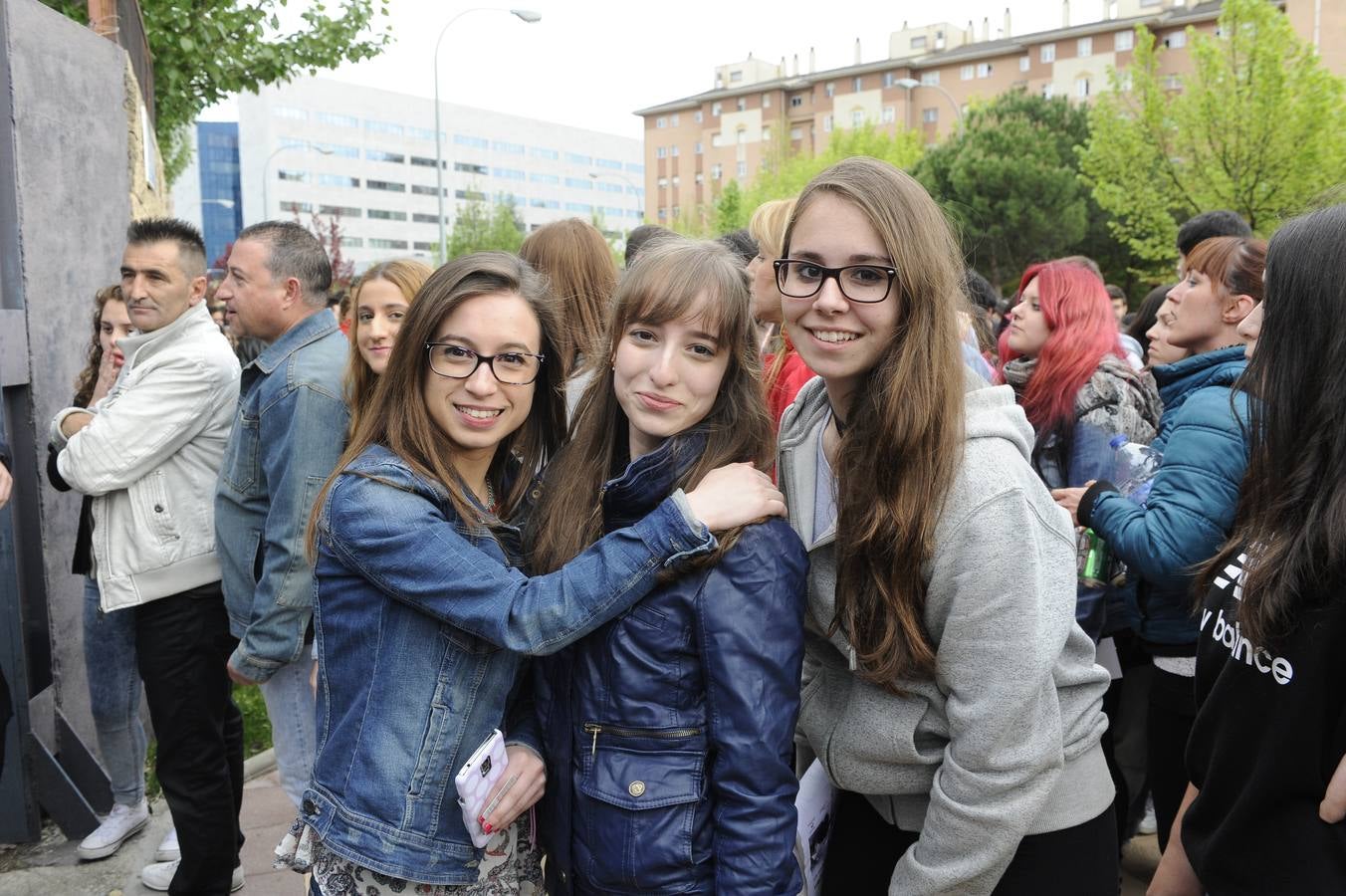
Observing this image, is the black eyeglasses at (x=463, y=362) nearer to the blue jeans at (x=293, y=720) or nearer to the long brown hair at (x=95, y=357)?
the blue jeans at (x=293, y=720)

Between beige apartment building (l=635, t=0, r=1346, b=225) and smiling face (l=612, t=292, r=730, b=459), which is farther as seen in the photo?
beige apartment building (l=635, t=0, r=1346, b=225)

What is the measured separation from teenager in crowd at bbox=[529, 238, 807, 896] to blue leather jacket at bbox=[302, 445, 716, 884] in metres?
0.12

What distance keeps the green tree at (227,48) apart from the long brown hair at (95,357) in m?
4.56

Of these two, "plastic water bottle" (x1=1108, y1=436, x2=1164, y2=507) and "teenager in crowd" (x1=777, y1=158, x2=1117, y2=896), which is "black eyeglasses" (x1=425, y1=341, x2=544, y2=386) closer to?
"teenager in crowd" (x1=777, y1=158, x2=1117, y2=896)

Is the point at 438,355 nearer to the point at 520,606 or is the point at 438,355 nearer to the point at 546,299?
the point at 546,299

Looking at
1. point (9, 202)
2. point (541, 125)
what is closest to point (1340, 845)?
point (9, 202)

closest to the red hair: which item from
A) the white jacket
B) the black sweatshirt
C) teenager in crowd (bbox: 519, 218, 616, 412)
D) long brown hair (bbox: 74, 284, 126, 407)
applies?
teenager in crowd (bbox: 519, 218, 616, 412)

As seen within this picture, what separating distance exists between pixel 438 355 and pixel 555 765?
86 centimetres

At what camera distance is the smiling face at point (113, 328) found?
4.14 m

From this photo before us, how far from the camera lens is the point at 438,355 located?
204cm

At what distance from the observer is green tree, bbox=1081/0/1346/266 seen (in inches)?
742

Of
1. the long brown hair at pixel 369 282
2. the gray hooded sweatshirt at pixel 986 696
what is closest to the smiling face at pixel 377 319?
the long brown hair at pixel 369 282

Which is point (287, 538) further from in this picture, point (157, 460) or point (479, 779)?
point (479, 779)

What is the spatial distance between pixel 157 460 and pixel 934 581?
2.97m
